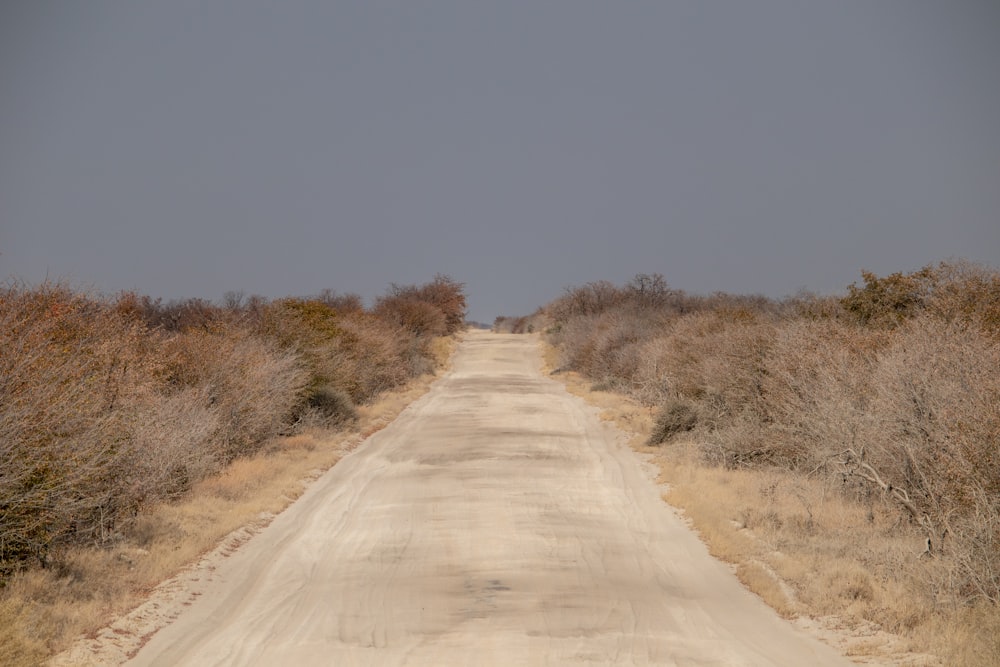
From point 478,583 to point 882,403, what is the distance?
265 inches

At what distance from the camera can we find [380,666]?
812 cm

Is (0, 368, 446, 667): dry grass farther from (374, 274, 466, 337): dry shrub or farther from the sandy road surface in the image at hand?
(374, 274, 466, 337): dry shrub

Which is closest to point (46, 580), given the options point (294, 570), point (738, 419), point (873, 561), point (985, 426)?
point (294, 570)

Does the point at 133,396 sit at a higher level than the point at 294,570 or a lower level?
higher

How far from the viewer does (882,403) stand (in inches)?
527

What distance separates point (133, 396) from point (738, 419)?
13079 millimetres

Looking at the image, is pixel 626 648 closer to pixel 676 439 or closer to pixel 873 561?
pixel 873 561

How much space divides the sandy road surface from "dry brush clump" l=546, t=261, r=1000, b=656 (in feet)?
7.01

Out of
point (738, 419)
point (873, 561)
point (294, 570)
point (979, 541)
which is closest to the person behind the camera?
point (979, 541)

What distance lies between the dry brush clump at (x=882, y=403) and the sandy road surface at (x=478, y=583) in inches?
84.1

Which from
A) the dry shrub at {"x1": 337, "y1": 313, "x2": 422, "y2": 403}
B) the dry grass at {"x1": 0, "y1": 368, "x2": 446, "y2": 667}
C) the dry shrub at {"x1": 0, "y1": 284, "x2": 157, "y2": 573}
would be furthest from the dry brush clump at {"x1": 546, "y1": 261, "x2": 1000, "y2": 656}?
the dry shrub at {"x1": 337, "y1": 313, "x2": 422, "y2": 403}

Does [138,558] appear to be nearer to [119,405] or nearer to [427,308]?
[119,405]

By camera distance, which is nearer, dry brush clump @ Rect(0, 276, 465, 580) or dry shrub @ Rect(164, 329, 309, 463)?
dry brush clump @ Rect(0, 276, 465, 580)

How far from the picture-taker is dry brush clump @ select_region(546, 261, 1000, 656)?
9.80 metres
